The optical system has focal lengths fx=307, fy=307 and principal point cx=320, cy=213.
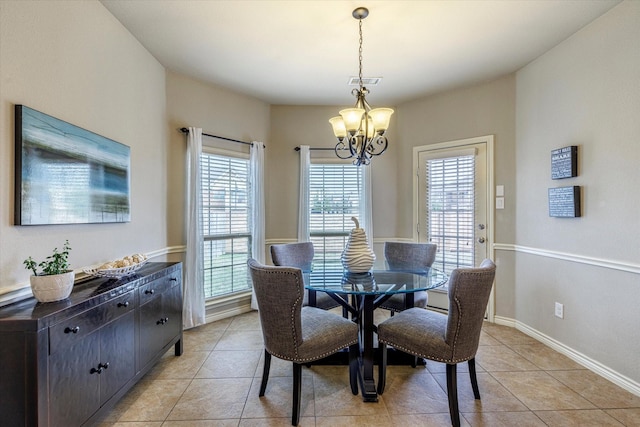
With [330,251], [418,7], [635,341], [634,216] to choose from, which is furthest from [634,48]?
Answer: [330,251]

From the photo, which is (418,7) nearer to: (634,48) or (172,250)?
(634,48)

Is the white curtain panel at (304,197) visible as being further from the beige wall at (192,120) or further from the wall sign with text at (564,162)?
the wall sign with text at (564,162)

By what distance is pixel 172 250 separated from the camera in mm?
3262

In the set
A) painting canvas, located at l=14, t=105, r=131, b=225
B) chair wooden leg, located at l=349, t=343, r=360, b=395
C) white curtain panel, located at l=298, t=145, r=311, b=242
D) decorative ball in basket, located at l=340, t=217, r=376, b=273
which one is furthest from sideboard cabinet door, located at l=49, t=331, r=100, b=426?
white curtain panel, located at l=298, t=145, r=311, b=242

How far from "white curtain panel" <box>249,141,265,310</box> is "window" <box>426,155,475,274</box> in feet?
6.93

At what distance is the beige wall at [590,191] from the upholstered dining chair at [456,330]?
1.20 meters

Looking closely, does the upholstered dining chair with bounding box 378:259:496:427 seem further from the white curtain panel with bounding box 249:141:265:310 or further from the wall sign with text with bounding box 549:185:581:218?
the white curtain panel with bounding box 249:141:265:310

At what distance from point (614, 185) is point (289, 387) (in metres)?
2.84

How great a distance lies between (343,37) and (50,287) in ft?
8.60

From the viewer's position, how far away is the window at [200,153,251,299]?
3.49 m

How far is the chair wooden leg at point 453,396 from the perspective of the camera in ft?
5.93

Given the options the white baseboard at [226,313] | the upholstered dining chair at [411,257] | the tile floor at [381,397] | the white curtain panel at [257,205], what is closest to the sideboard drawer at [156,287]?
the tile floor at [381,397]

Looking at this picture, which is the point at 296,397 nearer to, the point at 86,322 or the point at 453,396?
the point at 453,396

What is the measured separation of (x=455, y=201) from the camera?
3.71m
